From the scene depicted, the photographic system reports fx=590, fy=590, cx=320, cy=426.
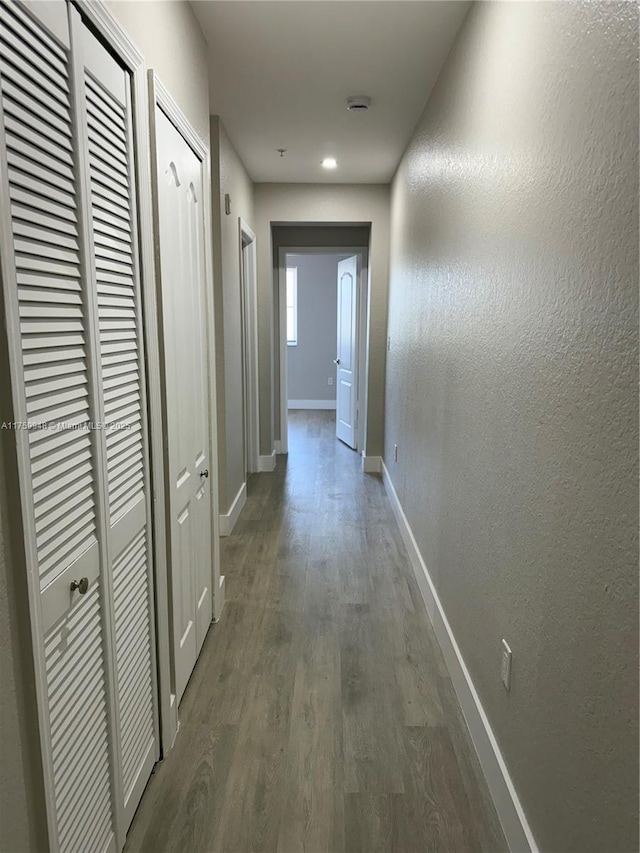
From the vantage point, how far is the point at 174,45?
1.99 metres

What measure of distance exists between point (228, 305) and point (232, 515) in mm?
1418

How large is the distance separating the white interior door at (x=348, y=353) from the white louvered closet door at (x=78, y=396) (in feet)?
14.9

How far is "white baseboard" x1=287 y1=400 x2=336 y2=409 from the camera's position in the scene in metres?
9.27

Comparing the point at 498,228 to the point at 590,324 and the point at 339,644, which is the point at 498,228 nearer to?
the point at 590,324

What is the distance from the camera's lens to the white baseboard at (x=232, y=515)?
3914 mm

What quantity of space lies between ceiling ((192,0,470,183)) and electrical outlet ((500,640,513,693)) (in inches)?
87.0

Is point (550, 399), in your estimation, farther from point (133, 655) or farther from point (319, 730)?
point (319, 730)

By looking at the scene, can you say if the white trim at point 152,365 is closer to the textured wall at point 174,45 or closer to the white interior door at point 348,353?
the textured wall at point 174,45

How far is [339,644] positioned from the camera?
2.62 metres

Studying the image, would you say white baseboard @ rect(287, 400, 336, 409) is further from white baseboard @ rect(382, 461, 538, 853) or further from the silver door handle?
the silver door handle

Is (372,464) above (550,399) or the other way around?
the other way around

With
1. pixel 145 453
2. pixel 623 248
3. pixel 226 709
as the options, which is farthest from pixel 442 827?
pixel 623 248

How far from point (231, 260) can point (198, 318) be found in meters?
1.77

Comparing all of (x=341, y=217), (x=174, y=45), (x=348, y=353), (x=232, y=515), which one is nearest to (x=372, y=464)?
(x=348, y=353)
